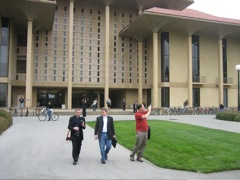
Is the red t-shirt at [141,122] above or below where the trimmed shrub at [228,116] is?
above

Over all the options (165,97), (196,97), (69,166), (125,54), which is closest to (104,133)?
(69,166)

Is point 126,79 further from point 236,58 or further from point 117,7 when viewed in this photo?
point 236,58

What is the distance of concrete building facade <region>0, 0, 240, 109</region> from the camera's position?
1378 inches

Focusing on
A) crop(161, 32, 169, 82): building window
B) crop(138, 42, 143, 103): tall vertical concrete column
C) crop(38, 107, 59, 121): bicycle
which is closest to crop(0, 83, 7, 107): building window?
crop(38, 107, 59, 121): bicycle

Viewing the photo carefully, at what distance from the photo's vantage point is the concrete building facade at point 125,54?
3500 centimetres

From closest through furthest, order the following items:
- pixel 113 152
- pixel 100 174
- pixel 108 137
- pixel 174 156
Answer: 1. pixel 100 174
2. pixel 108 137
3. pixel 174 156
4. pixel 113 152

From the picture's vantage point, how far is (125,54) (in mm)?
39906

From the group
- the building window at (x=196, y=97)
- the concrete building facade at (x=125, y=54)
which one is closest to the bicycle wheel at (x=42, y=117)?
the concrete building facade at (x=125, y=54)

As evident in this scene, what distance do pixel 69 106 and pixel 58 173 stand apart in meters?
29.0

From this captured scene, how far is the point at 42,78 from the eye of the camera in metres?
36.3

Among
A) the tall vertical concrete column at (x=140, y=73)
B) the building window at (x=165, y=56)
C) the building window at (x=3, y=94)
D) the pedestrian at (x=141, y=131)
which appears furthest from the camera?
the tall vertical concrete column at (x=140, y=73)

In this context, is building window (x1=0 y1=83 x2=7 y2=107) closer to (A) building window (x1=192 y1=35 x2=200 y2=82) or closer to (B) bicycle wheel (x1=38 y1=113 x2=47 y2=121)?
(B) bicycle wheel (x1=38 y1=113 x2=47 y2=121)

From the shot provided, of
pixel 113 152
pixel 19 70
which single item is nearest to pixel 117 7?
pixel 19 70

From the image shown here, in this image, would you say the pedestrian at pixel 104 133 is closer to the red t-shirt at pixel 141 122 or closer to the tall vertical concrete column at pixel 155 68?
the red t-shirt at pixel 141 122
